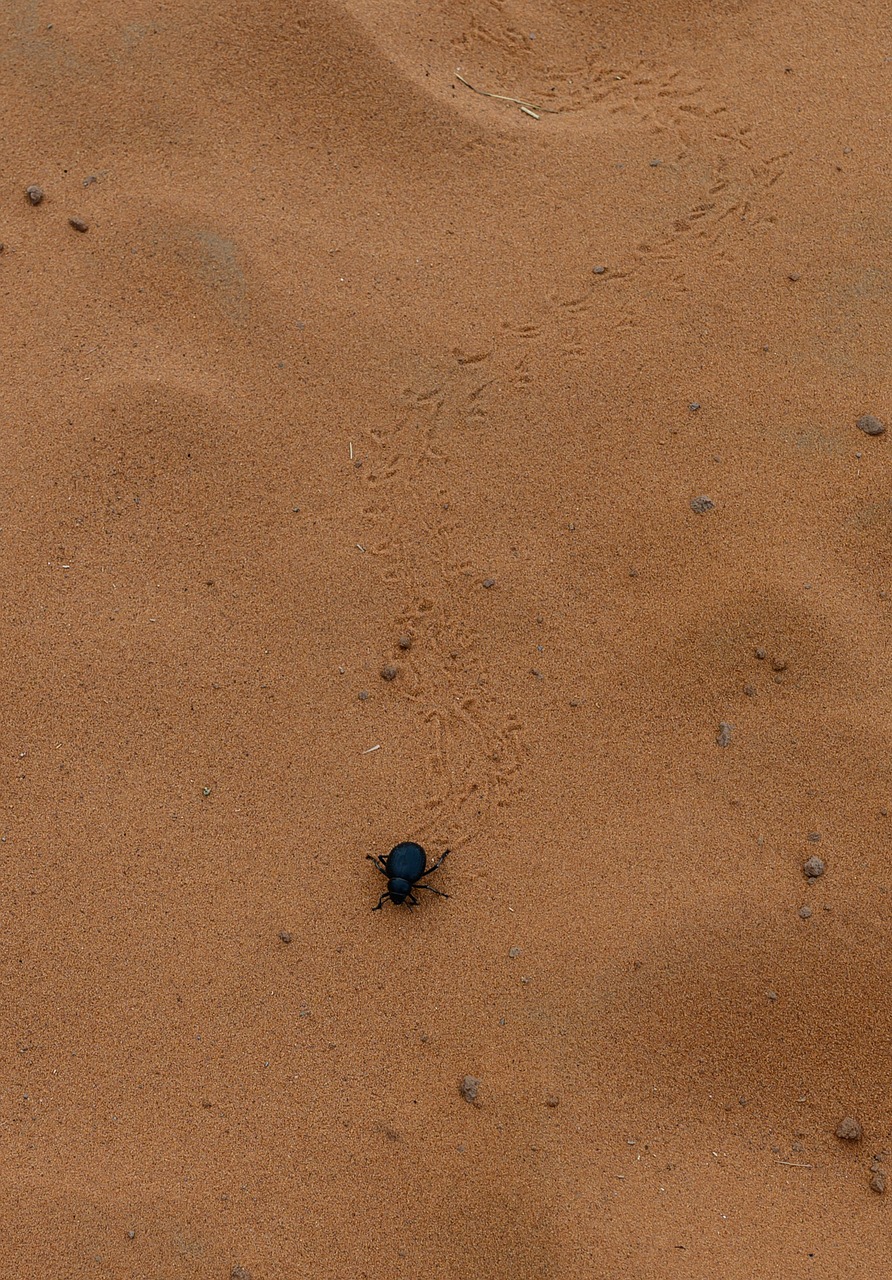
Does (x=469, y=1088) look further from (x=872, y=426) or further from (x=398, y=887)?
(x=872, y=426)

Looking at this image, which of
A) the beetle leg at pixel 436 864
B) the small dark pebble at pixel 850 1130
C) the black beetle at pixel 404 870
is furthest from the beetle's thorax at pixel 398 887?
the small dark pebble at pixel 850 1130

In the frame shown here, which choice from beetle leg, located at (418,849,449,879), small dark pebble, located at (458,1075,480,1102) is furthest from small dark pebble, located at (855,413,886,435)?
small dark pebble, located at (458,1075,480,1102)

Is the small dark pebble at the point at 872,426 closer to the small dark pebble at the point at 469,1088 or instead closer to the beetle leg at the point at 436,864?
the beetle leg at the point at 436,864

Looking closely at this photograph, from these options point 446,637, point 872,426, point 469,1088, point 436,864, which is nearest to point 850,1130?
point 469,1088

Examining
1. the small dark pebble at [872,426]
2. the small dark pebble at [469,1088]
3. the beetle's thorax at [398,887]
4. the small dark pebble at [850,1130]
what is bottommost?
the small dark pebble at [469,1088]

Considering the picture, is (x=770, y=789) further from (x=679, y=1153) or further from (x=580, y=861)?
(x=679, y=1153)

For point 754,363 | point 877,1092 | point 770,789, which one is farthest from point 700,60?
point 877,1092
